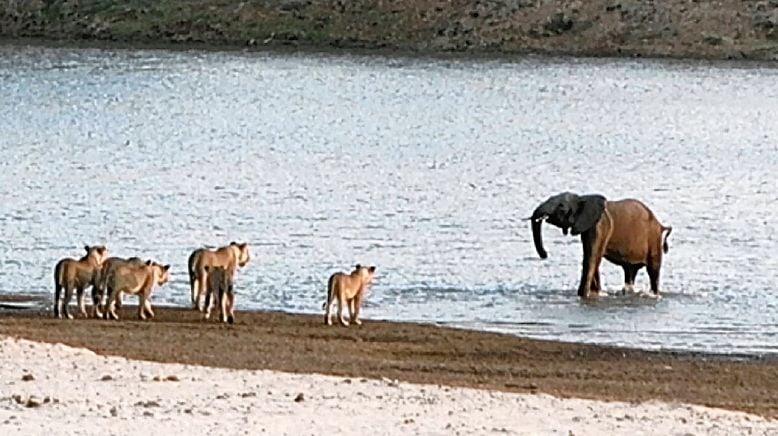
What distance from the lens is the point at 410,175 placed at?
128ft

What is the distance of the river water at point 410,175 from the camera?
2350 cm


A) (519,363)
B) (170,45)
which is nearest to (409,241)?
A: (519,363)

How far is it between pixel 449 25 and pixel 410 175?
3778 centimetres

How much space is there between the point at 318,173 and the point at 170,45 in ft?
133

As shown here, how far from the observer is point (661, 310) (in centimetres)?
2289

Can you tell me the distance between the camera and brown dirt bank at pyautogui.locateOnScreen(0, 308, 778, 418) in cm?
1619

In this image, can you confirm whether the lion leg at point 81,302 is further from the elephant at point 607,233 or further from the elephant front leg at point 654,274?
the elephant front leg at point 654,274

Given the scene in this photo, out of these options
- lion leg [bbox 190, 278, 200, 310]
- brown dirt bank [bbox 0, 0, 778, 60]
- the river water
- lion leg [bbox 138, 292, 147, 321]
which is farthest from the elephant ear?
brown dirt bank [bbox 0, 0, 778, 60]

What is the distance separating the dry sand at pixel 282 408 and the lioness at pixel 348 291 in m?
4.59

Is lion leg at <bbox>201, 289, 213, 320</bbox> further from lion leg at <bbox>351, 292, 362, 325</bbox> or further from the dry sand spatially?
the dry sand

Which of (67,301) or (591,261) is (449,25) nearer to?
(591,261)

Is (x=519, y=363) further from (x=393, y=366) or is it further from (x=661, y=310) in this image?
(x=661, y=310)

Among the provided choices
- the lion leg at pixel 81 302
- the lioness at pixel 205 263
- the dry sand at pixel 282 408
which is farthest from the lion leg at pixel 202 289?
the dry sand at pixel 282 408

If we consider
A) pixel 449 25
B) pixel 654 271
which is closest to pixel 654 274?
pixel 654 271
